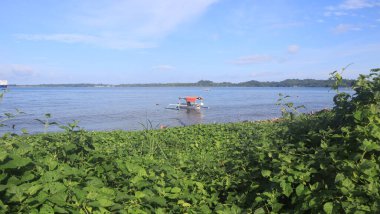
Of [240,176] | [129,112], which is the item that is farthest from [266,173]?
[129,112]

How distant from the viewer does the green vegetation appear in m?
2.79

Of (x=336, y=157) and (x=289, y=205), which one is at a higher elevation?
(x=336, y=157)

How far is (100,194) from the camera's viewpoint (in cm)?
296

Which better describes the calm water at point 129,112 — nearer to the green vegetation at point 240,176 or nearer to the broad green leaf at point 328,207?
the green vegetation at point 240,176

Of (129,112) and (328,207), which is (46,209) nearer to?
(328,207)

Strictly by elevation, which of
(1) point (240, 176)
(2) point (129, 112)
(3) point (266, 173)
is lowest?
(2) point (129, 112)

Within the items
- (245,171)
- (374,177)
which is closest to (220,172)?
(245,171)

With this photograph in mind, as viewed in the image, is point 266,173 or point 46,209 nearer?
point 46,209

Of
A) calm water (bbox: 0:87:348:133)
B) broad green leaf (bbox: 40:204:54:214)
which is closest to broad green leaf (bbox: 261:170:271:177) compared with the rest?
calm water (bbox: 0:87:348:133)

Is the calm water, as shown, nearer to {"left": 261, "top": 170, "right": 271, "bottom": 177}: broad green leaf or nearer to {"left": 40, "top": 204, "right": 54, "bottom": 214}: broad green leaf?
{"left": 261, "top": 170, "right": 271, "bottom": 177}: broad green leaf

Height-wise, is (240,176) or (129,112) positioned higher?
(240,176)

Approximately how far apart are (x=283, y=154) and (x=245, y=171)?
0.59 m

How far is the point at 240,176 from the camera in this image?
4.15 m

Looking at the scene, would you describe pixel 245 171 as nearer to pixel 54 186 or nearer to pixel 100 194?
pixel 100 194
